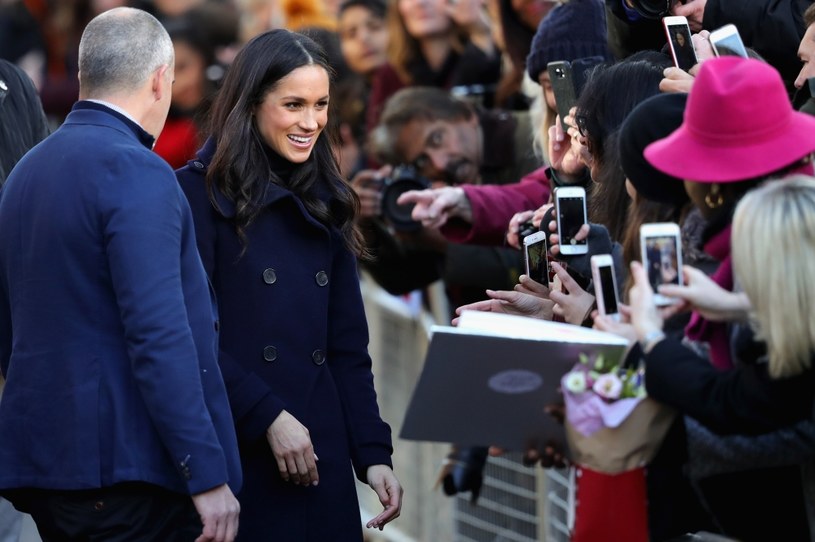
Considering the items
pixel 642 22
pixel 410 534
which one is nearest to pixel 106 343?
pixel 642 22

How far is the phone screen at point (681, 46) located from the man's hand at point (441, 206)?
147 cm

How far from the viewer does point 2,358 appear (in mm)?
4375

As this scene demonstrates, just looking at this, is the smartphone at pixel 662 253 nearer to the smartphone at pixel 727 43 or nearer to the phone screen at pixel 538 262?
the smartphone at pixel 727 43

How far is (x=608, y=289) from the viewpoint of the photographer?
3746 millimetres

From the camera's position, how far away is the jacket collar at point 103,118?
4.14 m

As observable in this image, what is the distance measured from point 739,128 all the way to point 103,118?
64.7 inches

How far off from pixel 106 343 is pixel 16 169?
22.1 inches

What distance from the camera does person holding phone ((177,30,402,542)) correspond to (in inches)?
179

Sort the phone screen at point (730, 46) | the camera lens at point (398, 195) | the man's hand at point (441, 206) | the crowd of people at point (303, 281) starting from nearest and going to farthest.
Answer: the crowd of people at point (303, 281), the phone screen at point (730, 46), the man's hand at point (441, 206), the camera lens at point (398, 195)

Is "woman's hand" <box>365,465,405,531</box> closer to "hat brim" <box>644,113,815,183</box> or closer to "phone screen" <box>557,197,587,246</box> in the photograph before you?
"phone screen" <box>557,197,587,246</box>

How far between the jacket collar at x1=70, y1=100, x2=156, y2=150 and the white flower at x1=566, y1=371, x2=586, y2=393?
137cm

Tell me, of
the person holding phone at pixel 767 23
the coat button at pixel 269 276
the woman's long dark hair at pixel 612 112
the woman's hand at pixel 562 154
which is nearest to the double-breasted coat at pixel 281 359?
the coat button at pixel 269 276

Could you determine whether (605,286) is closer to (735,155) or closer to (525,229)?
(735,155)

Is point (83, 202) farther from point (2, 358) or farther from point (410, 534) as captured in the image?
point (410, 534)
